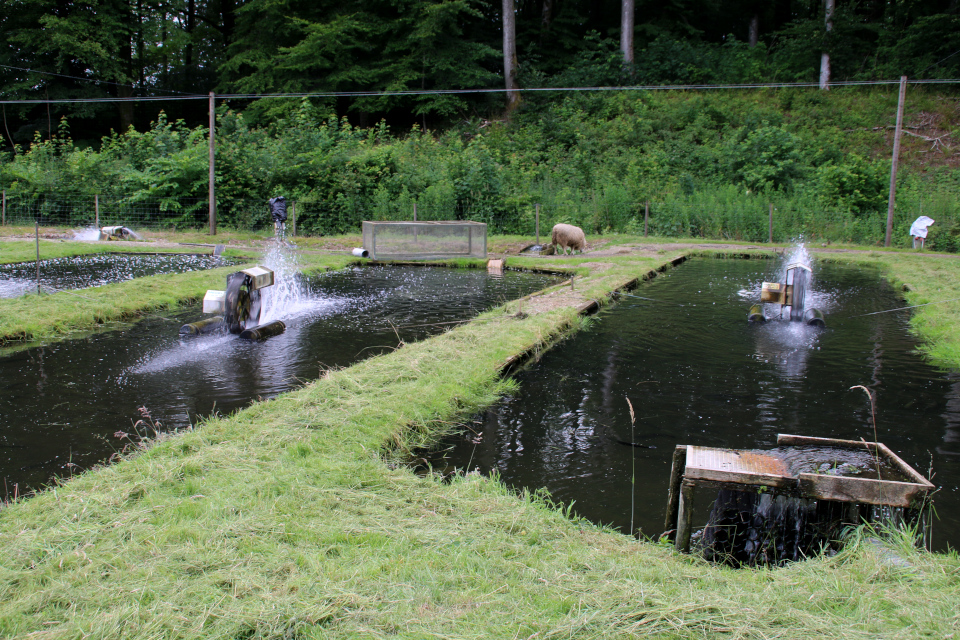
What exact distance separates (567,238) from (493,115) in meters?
16.0

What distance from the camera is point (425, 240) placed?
52.9 ft

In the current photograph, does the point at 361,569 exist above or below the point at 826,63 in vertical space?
below

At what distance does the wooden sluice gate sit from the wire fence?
1706cm

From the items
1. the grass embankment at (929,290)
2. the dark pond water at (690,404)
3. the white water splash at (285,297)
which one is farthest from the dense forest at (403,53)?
the dark pond water at (690,404)

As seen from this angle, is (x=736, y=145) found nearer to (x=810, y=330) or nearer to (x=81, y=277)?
(x=810, y=330)

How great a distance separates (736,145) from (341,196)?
1398 centimetres

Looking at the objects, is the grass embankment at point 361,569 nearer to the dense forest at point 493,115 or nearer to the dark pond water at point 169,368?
the dark pond water at point 169,368

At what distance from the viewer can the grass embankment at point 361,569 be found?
261cm

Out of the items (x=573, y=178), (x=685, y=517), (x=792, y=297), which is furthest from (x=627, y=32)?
(x=685, y=517)

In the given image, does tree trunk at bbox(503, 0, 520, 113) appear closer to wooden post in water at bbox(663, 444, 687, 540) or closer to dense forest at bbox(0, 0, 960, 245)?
dense forest at bbox(0, 0, 960, 245)

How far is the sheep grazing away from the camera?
1780 cm

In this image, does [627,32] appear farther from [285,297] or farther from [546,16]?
[285,297]

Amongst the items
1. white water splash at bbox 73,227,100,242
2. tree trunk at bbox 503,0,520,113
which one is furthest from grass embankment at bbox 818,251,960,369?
white water splash at bbox 73,227,100,242

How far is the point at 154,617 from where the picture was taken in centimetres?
263
